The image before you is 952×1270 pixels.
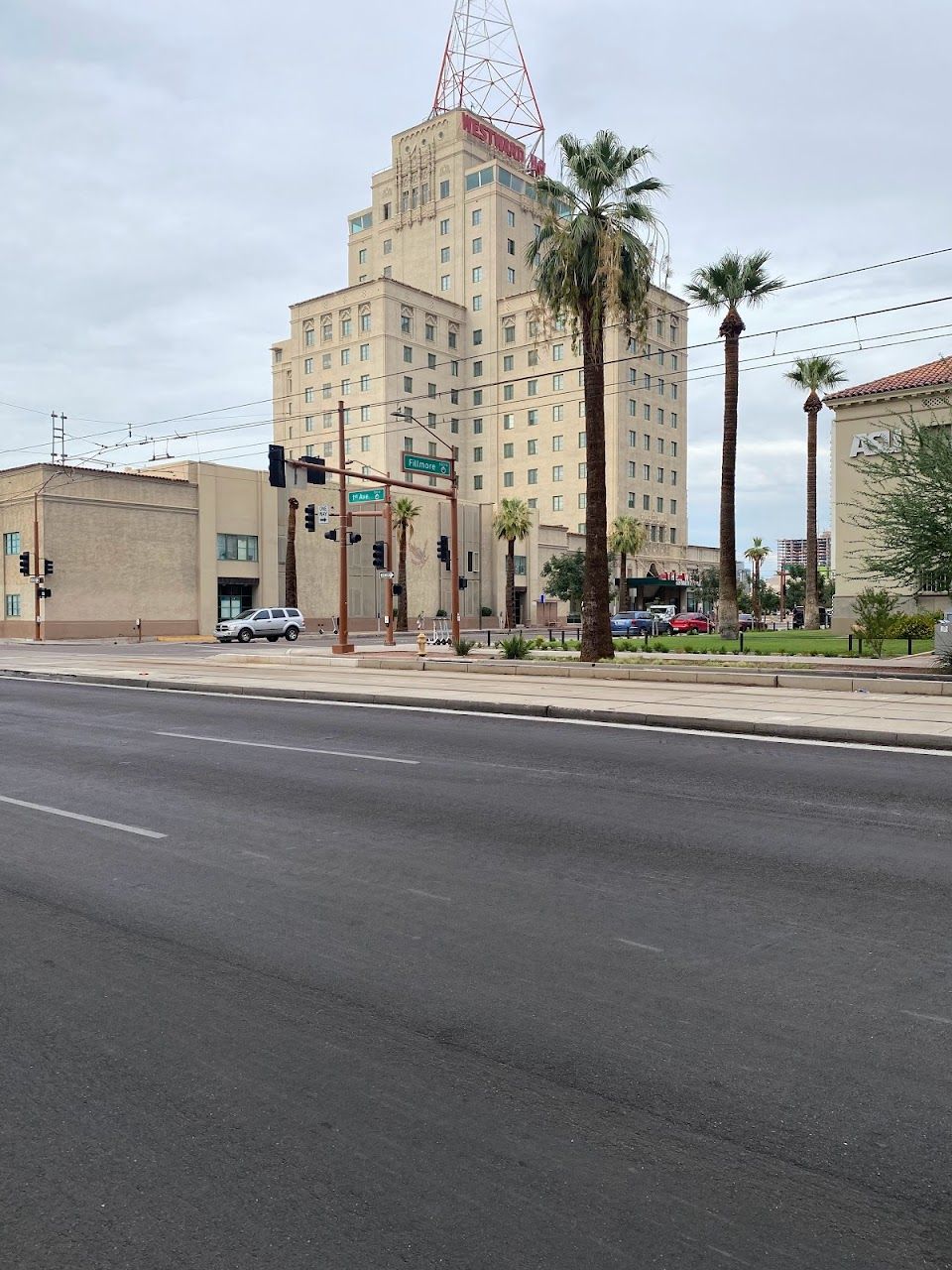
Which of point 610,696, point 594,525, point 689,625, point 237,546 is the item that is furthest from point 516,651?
point 237,546

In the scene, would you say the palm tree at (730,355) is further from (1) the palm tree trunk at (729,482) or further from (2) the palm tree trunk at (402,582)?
(2) the palm tree trunk at (402,582)

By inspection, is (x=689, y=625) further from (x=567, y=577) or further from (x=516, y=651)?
(x=516, y=651)

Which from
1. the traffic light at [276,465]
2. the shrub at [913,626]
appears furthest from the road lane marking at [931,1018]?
the traffic light at [276,465]

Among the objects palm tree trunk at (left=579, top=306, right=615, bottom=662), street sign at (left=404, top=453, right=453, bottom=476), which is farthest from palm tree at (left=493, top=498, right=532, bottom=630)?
palm tree trunk at (left=579, top=306, right=615, bottom=662)

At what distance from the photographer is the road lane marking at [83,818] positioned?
7.46m

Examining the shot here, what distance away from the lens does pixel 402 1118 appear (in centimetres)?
332

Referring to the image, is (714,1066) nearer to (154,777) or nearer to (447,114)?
(154,777)

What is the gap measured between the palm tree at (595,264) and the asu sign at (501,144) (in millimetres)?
82745

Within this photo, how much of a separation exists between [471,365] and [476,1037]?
107 metres

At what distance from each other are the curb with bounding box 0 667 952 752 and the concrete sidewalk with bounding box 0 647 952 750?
0.02 m

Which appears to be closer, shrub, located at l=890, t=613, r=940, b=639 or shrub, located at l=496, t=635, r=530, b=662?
shrub, located at l=496, t=635, r=530, b=662

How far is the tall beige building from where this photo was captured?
96.2m

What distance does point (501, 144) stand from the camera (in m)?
106

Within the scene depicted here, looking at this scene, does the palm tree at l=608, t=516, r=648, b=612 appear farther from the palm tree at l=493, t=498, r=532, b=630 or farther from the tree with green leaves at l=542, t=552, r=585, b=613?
the palm tree at l=493, t=498, r=532, b=630
